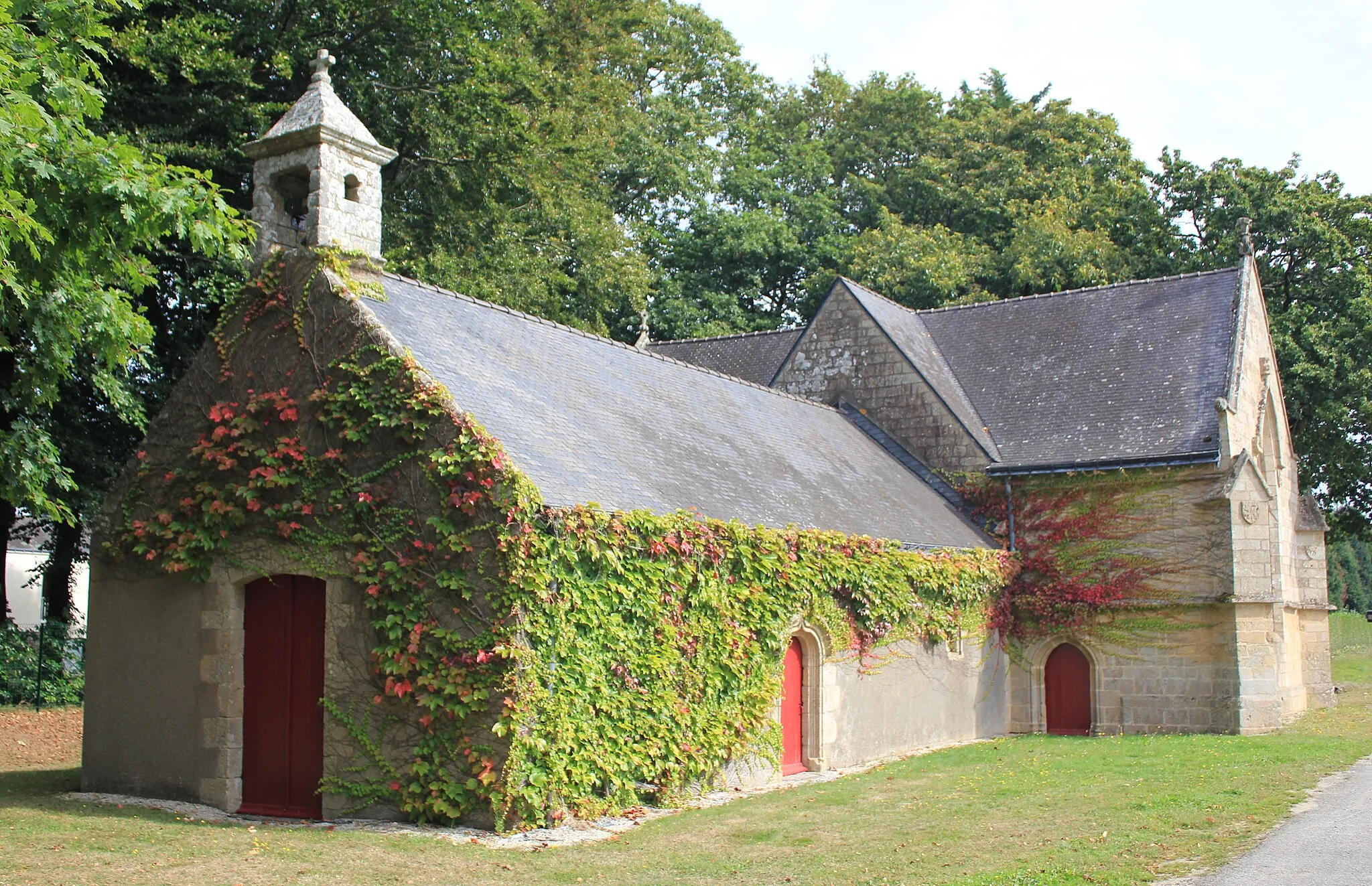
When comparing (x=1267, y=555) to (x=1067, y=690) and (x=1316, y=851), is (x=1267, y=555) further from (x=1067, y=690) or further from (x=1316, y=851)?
(x=1316, y=851)

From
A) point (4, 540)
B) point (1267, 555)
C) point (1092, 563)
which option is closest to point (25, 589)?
point (4, 540)

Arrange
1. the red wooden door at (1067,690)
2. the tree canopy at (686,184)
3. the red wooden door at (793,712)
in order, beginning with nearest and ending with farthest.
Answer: the red wooden door at (793,712)
the tree canopy at (686,184)
the red wooden door at (1067,690)

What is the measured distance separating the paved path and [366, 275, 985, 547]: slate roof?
6426mm

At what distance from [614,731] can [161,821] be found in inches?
169

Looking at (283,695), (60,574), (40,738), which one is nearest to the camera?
(283,695)

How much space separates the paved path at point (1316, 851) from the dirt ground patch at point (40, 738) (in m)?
13.7

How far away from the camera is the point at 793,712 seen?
15.5 m

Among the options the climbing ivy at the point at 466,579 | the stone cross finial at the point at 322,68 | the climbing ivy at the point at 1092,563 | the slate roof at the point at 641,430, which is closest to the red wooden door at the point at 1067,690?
the climbing ivy at the point at 1092,563

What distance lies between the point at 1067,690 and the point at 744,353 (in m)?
10.9

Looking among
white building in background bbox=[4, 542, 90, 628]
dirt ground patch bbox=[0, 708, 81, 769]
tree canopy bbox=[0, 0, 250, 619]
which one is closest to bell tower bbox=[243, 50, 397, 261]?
tree canopy bbox=[0, 0, 250, 619]

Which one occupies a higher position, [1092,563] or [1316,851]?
[1092,563]

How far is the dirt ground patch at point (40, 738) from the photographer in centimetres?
1566

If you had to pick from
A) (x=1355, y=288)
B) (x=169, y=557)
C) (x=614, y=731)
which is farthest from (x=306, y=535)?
(x=1355, y=288)

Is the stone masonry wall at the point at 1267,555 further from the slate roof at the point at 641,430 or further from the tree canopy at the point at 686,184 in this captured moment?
the slate roof at the point at 641,430
